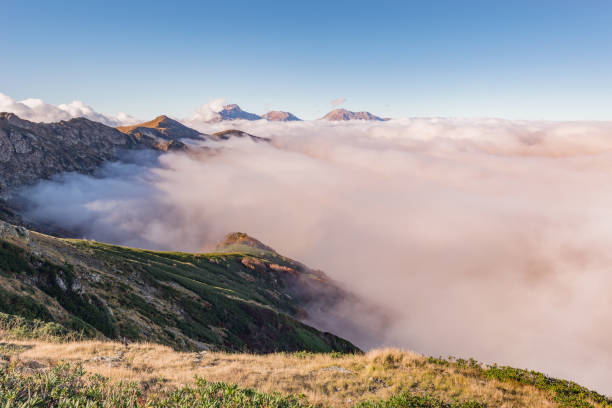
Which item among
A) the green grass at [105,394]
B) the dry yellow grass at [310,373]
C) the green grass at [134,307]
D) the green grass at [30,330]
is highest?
the green grass at [105,394]

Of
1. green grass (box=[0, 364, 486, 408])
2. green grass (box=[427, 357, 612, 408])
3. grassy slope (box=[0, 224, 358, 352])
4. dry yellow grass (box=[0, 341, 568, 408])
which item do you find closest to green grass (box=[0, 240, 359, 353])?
grassy slope (box=[0, 224, 358, 352])

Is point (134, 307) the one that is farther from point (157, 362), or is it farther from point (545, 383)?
point (545, 383)

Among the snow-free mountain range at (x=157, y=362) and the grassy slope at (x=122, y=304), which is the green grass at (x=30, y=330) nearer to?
the snow-free mountain range at (x=157, y=362)

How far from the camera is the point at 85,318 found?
86.9 ft

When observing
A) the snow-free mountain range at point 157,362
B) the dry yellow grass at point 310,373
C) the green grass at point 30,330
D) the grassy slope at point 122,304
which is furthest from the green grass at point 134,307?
the dry yellow grass at point 310,373

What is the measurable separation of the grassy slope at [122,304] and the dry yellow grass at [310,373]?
420 inches

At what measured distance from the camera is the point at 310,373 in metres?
14.3

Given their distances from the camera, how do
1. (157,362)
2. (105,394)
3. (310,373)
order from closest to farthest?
(105,394)
(157,362)
(310,373)

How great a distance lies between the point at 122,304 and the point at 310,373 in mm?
31157

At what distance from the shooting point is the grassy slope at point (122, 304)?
2452 cm

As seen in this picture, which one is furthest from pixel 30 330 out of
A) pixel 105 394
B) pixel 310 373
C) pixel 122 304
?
pixel 122 304

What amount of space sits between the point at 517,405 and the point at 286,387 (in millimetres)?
9362

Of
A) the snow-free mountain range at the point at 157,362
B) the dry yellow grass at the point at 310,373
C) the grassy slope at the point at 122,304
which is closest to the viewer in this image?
the snow-free mountain range at the point at 157,362

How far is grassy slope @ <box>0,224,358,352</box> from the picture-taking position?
24516 mm
